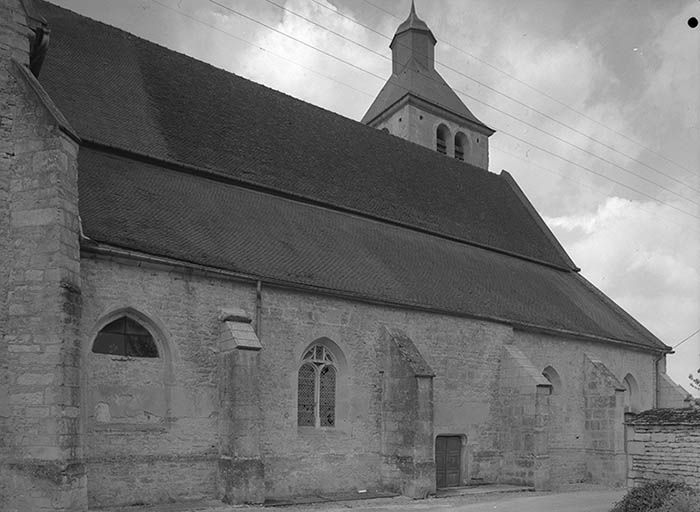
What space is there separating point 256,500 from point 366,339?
15.9 ft

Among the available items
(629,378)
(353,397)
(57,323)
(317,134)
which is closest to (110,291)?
(57,323)

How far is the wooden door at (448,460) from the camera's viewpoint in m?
18.2

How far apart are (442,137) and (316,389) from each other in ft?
59.6

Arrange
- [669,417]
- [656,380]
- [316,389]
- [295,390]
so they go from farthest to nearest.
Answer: [656,380], [316,389], [295,390], [669,417]

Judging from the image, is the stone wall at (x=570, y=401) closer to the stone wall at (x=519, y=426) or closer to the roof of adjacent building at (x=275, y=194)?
the roof of adjacent building at (x=275, y=194)

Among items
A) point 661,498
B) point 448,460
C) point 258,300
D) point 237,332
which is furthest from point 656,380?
point 237,332

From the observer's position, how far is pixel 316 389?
16125 mm

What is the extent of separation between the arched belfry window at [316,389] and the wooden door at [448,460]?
3423mm

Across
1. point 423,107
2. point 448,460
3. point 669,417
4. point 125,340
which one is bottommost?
point 448,460

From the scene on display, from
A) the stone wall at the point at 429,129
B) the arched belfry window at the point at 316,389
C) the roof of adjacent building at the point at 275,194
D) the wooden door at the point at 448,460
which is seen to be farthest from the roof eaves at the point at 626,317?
the arched belfry window at the point at 316,389

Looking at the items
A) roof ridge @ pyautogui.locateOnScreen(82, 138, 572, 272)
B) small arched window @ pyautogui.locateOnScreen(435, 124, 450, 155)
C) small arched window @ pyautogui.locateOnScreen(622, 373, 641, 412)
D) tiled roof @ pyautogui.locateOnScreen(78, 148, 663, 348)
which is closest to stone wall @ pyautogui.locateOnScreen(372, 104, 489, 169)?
small arched window @ pyautogui.locateOnScreen(435, 124, 450, 155)

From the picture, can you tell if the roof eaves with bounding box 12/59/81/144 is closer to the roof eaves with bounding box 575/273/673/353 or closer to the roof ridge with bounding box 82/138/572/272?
the roof ridge with bounding box 82/138/572/272

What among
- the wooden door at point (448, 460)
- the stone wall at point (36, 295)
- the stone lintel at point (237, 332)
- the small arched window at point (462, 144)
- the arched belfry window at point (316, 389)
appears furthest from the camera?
the small arched window at point (462, 144)

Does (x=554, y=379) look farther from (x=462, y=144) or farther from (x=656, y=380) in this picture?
(x=462, y=144)
